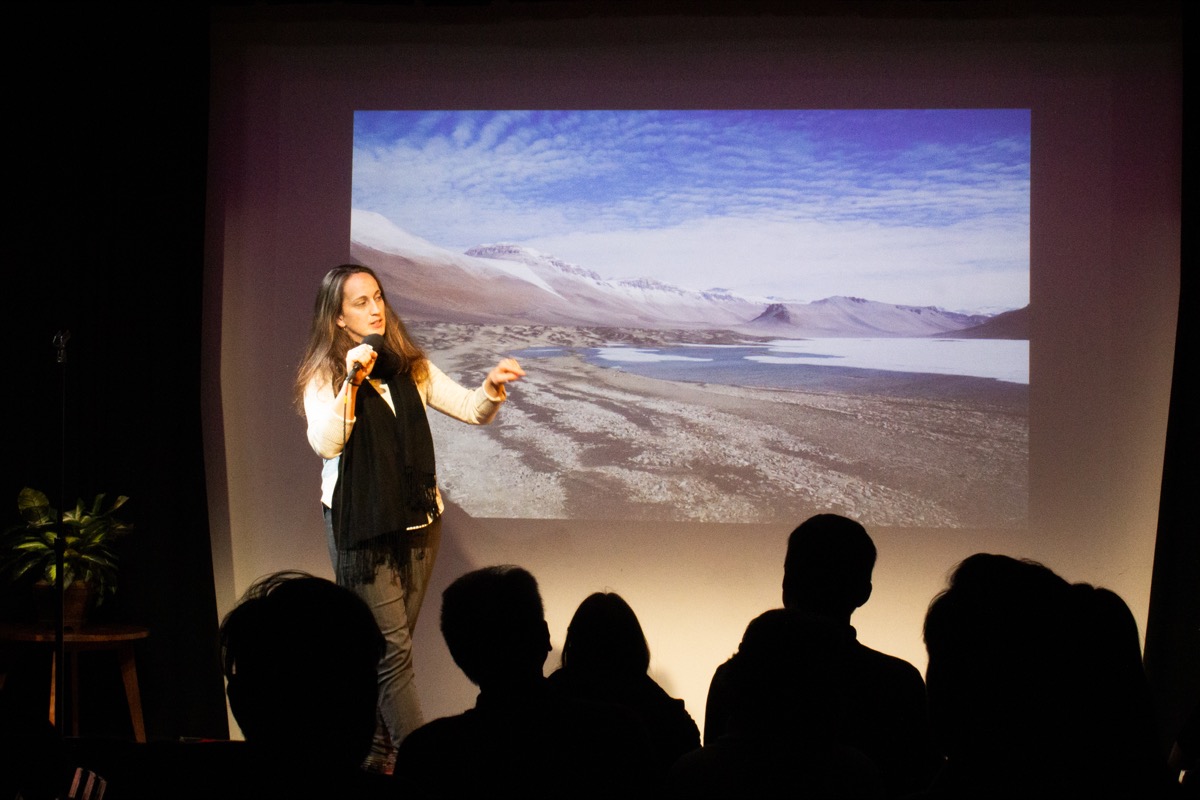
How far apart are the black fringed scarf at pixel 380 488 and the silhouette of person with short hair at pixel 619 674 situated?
76 centimetres

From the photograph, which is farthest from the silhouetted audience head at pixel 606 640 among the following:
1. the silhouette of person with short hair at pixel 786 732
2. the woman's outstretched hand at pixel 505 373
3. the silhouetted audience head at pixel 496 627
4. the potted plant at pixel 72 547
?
the potted plant at pixel 72 547

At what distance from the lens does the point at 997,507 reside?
3590 millimetres

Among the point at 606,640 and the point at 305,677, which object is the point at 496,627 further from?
A: the point at 606,640

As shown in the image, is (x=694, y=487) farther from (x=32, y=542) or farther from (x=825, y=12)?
(x=32, y=542)

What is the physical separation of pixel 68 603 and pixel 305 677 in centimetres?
255

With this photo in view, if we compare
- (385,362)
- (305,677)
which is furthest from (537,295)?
(305,677)

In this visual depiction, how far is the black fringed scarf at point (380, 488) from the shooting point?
8.63ft

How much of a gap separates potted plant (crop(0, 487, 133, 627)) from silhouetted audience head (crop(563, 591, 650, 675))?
1.98 metres

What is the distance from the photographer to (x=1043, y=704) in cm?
108

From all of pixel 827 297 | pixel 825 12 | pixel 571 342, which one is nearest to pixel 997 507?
pixel 827 297

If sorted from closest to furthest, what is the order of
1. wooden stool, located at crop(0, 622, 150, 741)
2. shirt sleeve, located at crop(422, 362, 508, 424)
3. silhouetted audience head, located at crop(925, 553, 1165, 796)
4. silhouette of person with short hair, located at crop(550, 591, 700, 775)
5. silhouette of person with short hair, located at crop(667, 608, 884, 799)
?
silhouetted audience head, located at crop(925, 553, 1165, 796) < silhouette of person with short hair, located at crop(667, 608, 884, 799) < silhouette of person with short hair, located at crop(550, 591, 700, 775) < shirt sleeve, located at crop(422, 362, 508, 424) < wooden stool, located at crop(0, 622, 150, 741)

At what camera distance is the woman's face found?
2.79 metres

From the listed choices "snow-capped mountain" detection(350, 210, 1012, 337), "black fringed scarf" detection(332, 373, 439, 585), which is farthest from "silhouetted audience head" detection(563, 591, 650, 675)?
"snow-capped mountain" detection(350, 210, 1012, 337)

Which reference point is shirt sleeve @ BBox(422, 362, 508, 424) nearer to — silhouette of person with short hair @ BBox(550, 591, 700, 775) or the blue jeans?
the blue jeans
